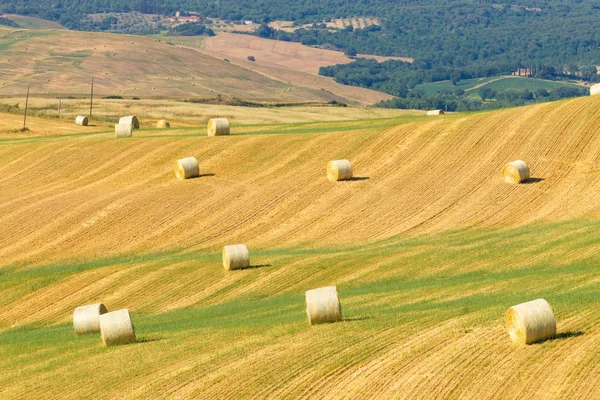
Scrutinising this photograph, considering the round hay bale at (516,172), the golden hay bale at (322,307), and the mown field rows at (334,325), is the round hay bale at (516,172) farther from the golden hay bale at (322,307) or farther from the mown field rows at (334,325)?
the golden hay bale at (322,307)

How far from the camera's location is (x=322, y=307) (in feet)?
90.8

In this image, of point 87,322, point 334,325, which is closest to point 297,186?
point 87,322

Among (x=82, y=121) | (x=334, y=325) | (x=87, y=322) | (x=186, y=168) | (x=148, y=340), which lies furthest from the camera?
(x=82, y=121)

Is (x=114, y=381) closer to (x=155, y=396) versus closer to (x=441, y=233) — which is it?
(x=155, y=396)

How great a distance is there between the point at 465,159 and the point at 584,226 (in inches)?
490

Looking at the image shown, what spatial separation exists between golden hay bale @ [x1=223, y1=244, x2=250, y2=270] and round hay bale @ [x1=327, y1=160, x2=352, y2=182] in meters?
13.2

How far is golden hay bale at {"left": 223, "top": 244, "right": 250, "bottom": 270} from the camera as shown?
36844 millimetres

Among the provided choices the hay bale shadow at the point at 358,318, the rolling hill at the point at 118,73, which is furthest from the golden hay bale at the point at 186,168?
the rolling hill at the point at 118,73

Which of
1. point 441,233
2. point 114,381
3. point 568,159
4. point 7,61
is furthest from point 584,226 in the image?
point 7,61

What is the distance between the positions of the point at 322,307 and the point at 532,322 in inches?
227

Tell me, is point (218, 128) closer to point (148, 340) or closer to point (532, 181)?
point (532, 181)

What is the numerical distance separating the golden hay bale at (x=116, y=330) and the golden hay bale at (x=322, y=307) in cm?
438

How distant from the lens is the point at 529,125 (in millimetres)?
55062

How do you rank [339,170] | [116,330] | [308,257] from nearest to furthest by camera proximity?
[116,330]
[308,257]
[339,170]
